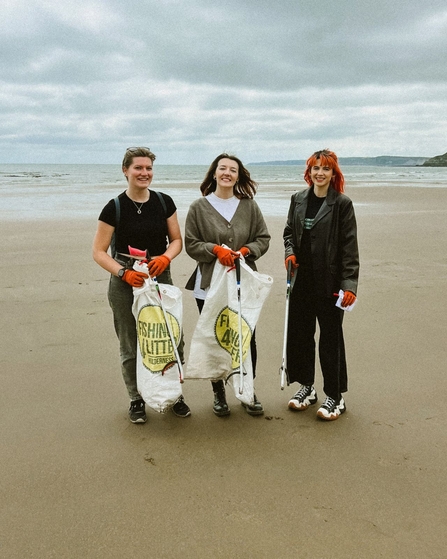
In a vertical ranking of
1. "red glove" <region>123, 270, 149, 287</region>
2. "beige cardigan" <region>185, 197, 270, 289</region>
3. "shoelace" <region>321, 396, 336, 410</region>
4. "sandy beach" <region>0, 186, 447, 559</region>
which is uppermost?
"beige cardigan" <region>185, 197, 270, 289</region>

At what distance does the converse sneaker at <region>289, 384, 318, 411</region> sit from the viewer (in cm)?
361

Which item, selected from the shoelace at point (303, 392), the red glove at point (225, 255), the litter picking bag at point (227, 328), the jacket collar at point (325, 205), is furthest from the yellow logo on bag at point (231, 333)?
the jacket collar at point (325, 205)

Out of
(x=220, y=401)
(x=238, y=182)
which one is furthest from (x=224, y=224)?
(x=220, y=401)

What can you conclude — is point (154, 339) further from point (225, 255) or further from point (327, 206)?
point (327, 206)

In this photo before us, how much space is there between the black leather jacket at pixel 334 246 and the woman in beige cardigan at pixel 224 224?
388 mm

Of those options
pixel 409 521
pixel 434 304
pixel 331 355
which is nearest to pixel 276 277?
pixel 434 304

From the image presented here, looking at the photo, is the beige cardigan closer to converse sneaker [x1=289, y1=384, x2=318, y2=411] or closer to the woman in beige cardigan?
the woman in beige cardigan

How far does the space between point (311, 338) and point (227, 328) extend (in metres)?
0.73

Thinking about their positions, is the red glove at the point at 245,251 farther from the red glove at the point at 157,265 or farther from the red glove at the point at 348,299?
the red glove at the point at 348,299

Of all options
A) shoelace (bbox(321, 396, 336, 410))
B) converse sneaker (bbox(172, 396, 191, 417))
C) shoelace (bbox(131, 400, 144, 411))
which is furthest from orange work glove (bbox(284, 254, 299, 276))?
shoelace (bbox(131, 400, 144, 411))

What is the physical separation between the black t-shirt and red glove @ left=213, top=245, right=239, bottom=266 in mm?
424

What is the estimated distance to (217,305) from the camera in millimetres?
3424

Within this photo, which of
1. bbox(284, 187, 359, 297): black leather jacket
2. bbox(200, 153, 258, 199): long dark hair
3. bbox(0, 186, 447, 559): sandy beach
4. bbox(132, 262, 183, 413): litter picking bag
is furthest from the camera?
bbox(200, 153, 258, 199): long dark hair

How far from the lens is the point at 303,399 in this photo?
12.0 feet
